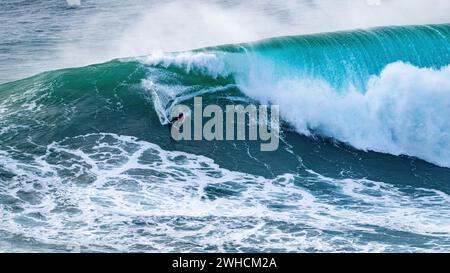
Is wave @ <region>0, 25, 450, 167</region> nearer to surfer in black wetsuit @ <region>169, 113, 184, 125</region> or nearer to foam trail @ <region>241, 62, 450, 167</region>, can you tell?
foam trail @ <region>241, 62, 450, 167</region>

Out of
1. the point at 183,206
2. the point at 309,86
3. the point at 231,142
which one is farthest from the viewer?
the point at 309,86

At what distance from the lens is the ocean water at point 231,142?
35.2 ft

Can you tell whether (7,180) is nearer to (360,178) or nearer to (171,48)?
(360,178)

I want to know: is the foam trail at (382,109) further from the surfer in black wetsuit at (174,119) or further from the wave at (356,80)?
the surfer in black wetsuit at (174,119)

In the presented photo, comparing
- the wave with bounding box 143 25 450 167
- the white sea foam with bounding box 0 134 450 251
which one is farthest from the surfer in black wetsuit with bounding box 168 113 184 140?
the wave with bounding box 143 25 450 167

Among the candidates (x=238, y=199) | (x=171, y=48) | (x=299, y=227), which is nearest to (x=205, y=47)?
(x=171, y=48)

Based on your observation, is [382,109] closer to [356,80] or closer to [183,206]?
[356,80]

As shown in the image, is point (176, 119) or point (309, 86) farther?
point (309, 86)

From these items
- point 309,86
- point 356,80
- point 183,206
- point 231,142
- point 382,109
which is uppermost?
point 356,80

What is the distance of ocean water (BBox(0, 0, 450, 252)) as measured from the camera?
1073 cm

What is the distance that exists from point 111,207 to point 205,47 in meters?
8.54

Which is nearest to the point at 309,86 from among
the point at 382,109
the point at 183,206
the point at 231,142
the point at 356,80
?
the point at 356,80

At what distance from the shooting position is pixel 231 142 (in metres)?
15.1

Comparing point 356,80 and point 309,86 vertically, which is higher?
point 356,80
